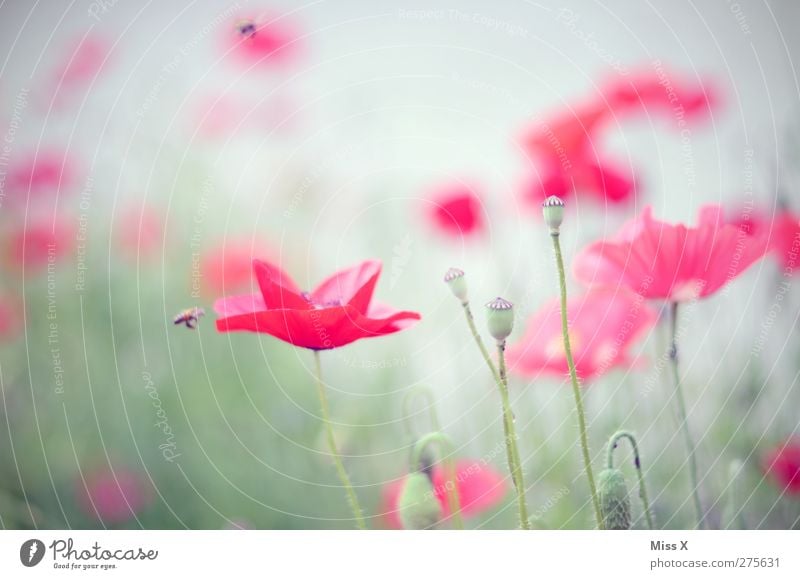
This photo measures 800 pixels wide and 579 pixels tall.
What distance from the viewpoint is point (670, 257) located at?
575 mm

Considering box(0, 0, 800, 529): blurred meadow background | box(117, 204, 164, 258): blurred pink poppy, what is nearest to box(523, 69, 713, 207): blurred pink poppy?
box(0, 0, 800, 529): blurred meadow background

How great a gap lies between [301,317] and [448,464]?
0.67 feet

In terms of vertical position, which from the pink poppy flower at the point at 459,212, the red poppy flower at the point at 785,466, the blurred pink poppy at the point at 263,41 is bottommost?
the red poppy flower at the point at 785,466

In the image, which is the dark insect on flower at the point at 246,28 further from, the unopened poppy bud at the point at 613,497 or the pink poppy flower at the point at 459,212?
the unopened poppy bud at the point at 613,497

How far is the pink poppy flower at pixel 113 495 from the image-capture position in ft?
2.52

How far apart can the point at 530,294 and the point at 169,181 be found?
0.38m

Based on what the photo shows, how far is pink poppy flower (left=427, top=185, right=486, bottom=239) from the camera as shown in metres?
0.79

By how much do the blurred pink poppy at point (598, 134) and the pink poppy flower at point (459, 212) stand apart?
0.05 m

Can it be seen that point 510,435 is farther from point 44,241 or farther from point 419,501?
point 44,241

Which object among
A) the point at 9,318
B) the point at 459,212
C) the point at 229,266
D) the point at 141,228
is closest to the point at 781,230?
the point at 459,212

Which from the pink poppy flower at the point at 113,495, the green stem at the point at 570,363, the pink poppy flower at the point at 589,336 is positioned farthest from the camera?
the pink poppy flower at the point at 113,495

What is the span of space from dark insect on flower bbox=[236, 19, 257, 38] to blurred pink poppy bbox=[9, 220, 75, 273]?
257mm

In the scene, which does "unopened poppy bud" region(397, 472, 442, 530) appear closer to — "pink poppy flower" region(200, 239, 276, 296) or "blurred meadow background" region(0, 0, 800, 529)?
"blurred meadow background" region(0, 0, 800, 529)

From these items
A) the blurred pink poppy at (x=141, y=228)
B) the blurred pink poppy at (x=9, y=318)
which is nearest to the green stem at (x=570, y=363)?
the blurred pink poppy at (x=141, y=228)
